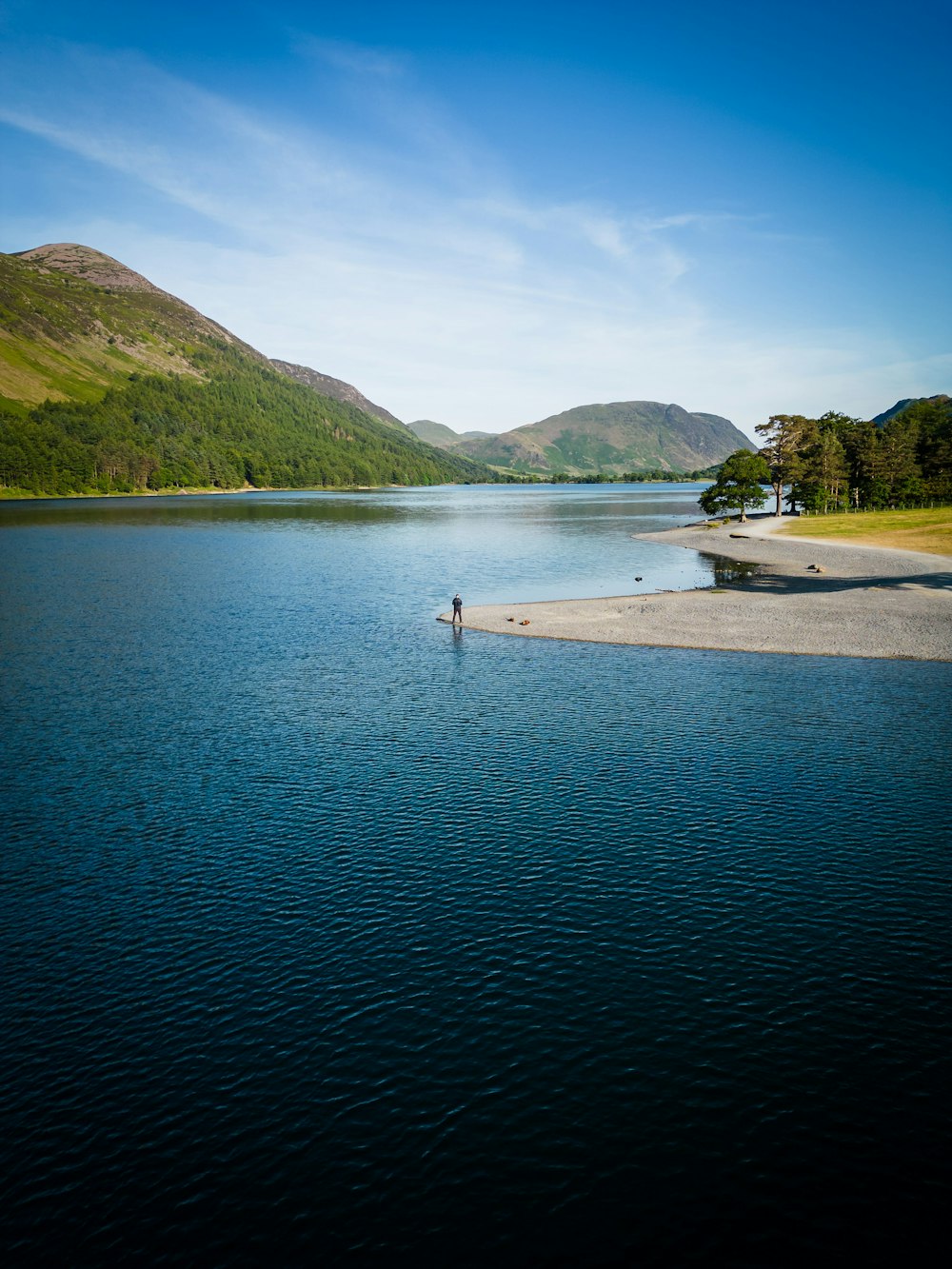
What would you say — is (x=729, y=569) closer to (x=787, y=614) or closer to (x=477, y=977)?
(x=787, y=614)

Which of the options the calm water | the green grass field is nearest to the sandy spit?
the calm water

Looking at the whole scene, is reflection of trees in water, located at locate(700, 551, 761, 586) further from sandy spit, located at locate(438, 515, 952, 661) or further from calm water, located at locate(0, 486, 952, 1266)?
calm water, located at locate(0, 486, 952, 1266)

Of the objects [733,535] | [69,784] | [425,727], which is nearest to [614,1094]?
[425,727]

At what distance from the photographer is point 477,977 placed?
87.2ft

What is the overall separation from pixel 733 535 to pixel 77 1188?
169m

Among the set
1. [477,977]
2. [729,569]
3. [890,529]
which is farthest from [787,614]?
[890,529]

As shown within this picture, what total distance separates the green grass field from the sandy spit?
18.7 m

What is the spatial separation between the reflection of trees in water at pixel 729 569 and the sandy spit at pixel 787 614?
2119 mm

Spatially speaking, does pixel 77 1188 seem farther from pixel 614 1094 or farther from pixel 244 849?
pixel 244 849

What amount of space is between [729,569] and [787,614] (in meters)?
40.9

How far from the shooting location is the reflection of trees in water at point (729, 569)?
11449 cm

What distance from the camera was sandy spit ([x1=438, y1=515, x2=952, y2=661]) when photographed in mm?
73875

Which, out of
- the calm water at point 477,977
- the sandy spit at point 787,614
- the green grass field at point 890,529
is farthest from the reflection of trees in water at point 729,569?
the calm water at point 477,977

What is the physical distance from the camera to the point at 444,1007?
82.2 feet
